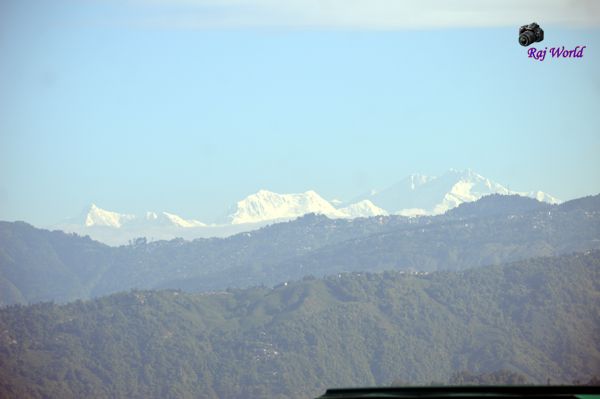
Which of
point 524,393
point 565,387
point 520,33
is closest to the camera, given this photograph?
point 524,393

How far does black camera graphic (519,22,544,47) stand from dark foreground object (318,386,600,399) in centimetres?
2541

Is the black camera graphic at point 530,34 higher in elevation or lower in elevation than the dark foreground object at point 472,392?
higher

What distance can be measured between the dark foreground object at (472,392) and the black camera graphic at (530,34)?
25.4 meters

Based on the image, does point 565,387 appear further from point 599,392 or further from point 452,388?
point 452,388

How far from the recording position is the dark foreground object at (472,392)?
101ft

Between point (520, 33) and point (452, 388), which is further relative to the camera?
point (520, 33)

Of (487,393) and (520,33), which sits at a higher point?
(520,33)

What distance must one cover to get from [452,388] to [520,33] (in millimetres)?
28473

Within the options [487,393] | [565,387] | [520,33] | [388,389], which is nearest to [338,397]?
[388,389]

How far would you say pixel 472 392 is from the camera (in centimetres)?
3172

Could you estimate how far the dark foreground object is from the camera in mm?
30719

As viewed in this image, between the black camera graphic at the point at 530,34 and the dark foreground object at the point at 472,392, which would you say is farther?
the black camera graphic at the point at 530,34

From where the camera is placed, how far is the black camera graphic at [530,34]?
5550cm

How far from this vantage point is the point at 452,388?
32375mm
